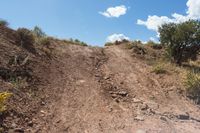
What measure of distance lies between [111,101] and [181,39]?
30.3 feet

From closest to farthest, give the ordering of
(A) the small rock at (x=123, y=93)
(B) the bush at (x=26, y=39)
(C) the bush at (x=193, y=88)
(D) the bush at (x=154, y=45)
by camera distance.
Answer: (A) the small rock at (x=123, y=93) → (C) the bush at (x=193, y=88) → (B) the bush at (x=26, y=39) → (D) the bush at (x=154, y=45)

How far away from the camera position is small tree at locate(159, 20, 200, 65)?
60.1ft

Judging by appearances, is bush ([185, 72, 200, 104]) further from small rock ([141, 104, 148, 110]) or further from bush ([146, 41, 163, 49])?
bush ([146, 41, 163, 49])

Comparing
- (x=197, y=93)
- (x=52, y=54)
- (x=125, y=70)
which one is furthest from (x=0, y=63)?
(x=197, y=93)

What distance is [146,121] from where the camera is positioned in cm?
935

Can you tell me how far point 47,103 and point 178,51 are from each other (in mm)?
11484

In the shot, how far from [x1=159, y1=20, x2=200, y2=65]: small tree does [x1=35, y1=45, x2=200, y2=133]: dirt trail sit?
3814mm

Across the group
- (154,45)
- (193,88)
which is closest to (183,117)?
(193,88)

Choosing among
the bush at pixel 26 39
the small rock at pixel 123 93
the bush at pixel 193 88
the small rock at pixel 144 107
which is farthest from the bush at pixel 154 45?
the small rock at pixel 144 107

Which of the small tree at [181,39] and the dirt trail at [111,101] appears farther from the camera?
the small tree at [181,39]

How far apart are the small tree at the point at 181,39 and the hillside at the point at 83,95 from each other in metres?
3.97

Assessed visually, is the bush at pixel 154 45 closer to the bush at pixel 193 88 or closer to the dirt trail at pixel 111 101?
the dirt trail at pixel 111 101

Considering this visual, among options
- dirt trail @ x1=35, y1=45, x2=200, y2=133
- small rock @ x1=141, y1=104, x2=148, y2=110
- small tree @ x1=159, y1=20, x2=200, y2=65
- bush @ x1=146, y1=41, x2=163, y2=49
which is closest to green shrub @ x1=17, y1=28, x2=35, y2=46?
dirt trail @ x1=35, y1=45, x2=200, y2=133

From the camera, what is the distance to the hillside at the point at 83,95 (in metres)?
8.37
